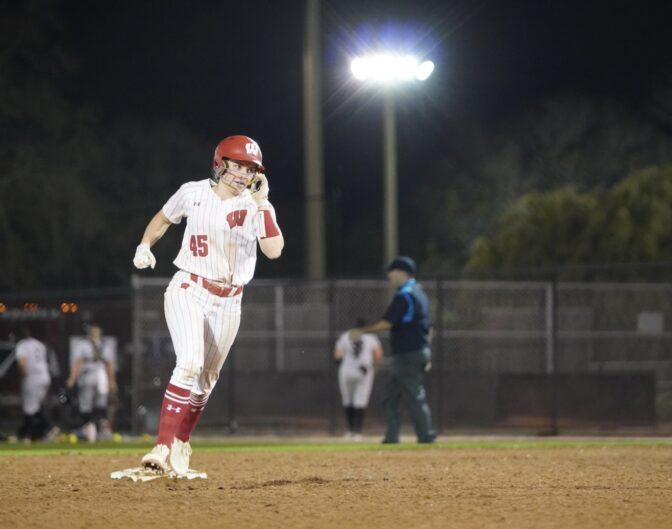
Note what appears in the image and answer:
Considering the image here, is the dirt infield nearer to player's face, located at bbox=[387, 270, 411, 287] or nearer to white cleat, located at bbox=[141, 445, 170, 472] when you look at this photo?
white cleat, located at bbox=[141, 445, 170, 472]

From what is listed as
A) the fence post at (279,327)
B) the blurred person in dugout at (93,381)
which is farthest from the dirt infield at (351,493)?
the fence post at (279,327)

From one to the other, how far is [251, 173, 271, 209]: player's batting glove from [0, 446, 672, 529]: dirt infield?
197cm

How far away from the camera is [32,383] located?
19.0 m

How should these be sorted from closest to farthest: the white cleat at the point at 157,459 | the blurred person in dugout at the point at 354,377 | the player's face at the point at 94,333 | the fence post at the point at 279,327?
the white cleat at the point at 157,459 < the player's face at the point at 94,333 < the blurred person in dugout at the point at 354,377 < the fence post at the point at 279,327

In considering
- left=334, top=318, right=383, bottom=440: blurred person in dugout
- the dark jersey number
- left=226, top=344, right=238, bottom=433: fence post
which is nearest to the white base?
the dark jersey number

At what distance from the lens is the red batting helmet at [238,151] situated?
8.51 metres

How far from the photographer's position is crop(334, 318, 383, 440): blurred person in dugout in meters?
19.5

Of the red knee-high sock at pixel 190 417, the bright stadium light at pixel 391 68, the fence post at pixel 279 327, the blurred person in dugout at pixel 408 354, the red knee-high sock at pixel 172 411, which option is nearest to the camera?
the red knee-high sock at pixel 172 411

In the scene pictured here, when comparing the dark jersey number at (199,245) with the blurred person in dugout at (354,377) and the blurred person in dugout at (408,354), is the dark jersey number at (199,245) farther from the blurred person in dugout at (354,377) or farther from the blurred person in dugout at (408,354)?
the blurred person in dugout at (354,377)

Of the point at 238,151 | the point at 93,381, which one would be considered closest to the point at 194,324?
the point at 238,151

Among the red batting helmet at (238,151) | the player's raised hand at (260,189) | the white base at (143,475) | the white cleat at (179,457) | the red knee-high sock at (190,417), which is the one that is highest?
the red batting helmet at (238,151)

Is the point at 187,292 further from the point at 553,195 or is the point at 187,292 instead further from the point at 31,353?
the point at 553,195

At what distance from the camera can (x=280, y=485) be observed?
859 centimetres

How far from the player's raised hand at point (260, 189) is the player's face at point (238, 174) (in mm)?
71
